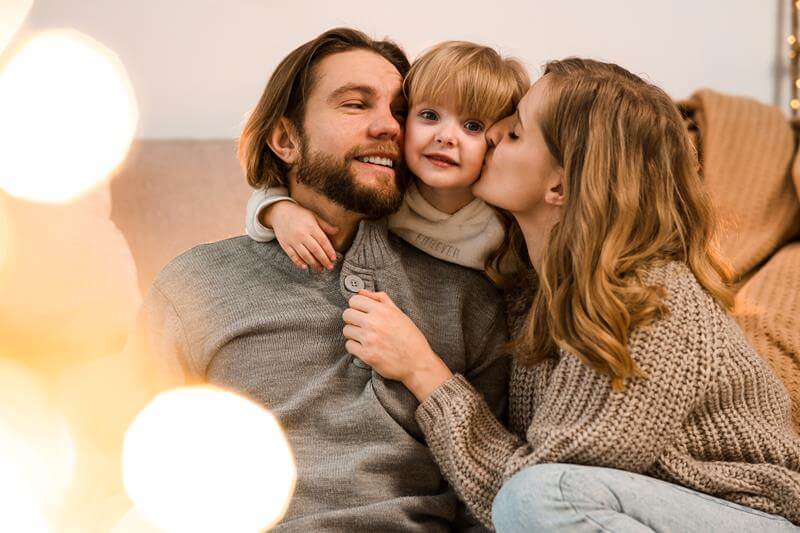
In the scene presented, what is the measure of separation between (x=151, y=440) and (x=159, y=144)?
649mm

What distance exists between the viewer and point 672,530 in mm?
1056

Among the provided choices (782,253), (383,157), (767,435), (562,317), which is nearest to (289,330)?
(383,157)

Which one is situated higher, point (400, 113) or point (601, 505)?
point (400, 113)

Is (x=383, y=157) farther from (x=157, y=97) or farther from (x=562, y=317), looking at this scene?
(x=157, y=97)

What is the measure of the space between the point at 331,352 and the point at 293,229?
21 centimetres

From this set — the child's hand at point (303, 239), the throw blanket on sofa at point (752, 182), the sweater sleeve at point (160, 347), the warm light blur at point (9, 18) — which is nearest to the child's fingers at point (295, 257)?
the child's hand at point (303, 239)

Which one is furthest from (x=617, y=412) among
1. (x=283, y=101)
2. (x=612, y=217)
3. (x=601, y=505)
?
(x=283, y=101)

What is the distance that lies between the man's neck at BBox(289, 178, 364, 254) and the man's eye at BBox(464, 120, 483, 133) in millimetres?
245

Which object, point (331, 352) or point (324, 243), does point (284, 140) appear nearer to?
point (324, 243)

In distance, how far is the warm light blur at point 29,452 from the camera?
152 cm

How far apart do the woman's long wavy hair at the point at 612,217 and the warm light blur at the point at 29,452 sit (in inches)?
35.0

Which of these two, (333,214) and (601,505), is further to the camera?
(333,214)

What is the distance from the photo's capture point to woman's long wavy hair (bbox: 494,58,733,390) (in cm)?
116

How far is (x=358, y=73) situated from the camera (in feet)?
4.88
